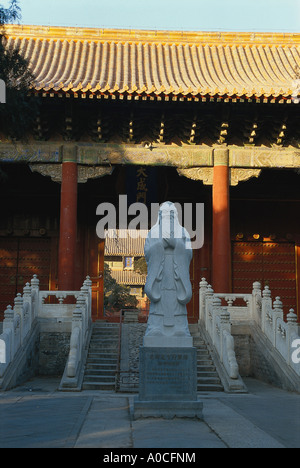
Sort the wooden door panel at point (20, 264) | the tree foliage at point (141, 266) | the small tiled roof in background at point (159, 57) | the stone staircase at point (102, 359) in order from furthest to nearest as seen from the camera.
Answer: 1. the tree foliage at point (141, 266)
2. the wooden door panel at point (20, 264)
3. the small tiled roof in background at point (159, 57)
4. the stone staircase at point (102, 359)

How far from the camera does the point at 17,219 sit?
16203 millimetres

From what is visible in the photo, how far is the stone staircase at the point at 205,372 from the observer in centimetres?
947

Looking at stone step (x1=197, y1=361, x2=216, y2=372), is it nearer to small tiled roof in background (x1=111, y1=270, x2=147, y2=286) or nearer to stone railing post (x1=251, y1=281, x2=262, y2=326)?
stone railing post (x1=251, y1=281, x2=262, y2=326)

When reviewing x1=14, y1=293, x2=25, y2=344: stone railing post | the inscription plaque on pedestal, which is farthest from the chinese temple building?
the inscription plaque on pedestal

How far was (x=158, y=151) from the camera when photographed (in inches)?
539

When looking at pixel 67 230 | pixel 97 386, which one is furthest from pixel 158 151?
pixel 97 386

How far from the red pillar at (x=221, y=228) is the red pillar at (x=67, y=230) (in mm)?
3460

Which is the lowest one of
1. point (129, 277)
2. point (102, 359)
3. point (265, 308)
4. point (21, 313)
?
point (102, 359)

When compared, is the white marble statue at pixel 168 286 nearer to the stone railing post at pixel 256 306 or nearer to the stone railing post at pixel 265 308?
the stone railing post at pixel 265 308

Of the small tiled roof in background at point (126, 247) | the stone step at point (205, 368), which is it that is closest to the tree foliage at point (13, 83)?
the stone step at point (205, 368)

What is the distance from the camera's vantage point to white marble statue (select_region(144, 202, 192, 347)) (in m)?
6.71

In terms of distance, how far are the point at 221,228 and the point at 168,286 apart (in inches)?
260

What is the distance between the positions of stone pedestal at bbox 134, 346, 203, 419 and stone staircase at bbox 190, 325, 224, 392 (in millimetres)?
3134

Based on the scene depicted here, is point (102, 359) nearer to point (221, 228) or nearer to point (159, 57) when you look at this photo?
point (221, 228)
